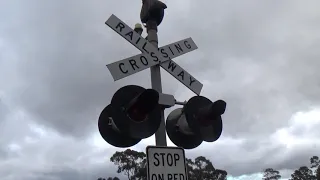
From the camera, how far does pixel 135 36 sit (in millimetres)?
4480

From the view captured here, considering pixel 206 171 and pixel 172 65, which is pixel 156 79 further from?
pixel 206 171

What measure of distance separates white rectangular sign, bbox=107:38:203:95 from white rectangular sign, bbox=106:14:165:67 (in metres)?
0.04

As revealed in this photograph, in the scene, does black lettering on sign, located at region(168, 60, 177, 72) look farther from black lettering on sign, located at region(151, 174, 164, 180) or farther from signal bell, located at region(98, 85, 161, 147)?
black lettering on sign, located at region(151, 174, 164, 180)

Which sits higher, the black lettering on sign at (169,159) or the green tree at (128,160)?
the green tree at (128,160)

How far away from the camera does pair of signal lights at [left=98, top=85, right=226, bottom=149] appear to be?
354 centimetres

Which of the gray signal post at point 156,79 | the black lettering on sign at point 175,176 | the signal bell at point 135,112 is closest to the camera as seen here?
the signal bell at point 135,112

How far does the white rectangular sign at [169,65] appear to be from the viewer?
164 inches

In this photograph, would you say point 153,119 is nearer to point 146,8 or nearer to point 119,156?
point 146,8

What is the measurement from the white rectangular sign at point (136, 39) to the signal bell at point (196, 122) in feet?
2.22

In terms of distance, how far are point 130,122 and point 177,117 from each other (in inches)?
35.2

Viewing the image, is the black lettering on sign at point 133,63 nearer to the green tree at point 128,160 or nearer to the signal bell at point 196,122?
the signal bell at point 196,122

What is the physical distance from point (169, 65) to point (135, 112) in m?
1.16

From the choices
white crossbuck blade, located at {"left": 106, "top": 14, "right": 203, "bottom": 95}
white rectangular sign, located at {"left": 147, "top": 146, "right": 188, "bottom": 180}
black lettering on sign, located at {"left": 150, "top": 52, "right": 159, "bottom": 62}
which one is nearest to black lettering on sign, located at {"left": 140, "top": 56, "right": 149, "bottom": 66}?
white crossbuck blade, located at {"left": 106, "top": 14, "right": 203, "bottom": 95}

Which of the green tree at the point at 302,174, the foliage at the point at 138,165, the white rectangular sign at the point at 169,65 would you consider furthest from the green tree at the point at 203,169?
the white rectangular sign at the point at 169,65
